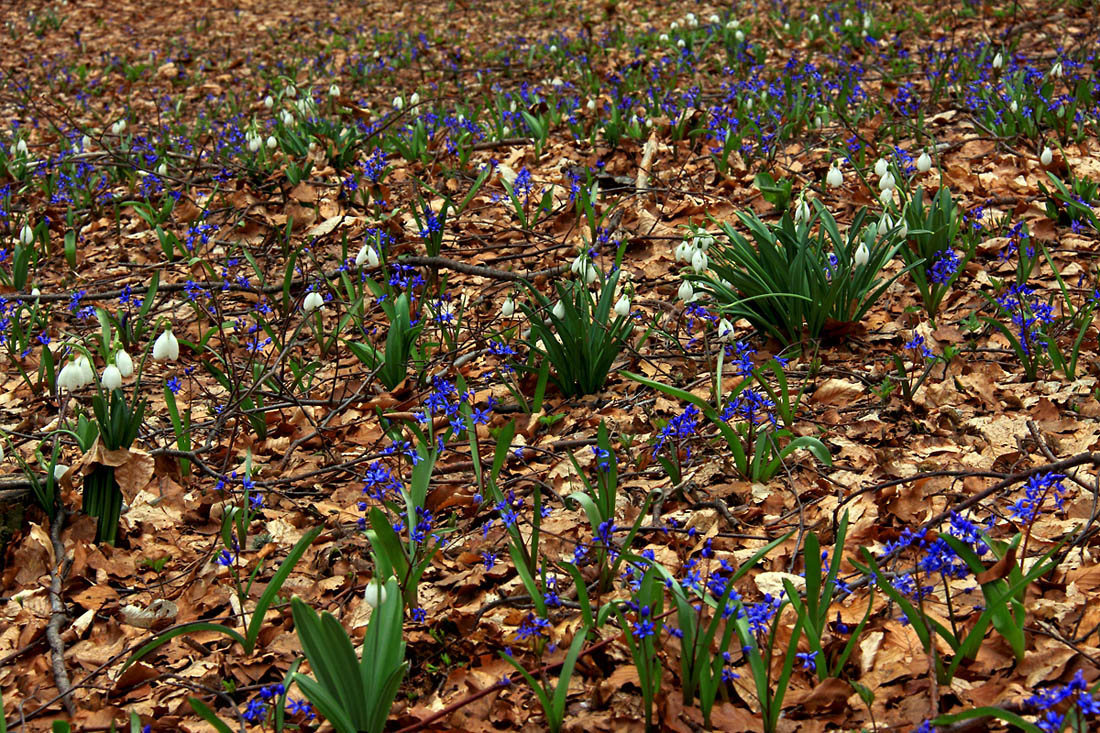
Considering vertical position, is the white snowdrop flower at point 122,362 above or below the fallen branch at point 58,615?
above

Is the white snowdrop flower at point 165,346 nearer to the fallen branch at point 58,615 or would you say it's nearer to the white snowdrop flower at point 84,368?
the white snowdrop flower at point 84,368

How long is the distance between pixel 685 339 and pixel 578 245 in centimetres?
104

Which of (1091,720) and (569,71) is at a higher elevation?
(569,71)

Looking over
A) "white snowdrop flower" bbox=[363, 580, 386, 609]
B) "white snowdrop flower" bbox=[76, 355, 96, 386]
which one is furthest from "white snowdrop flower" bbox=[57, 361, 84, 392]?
"white snowdrop flower" bbox=[363, 580, 386, 609]

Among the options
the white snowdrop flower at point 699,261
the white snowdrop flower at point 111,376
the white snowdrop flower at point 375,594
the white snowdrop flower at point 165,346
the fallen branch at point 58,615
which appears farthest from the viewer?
the white snowdrop flower at point 699,261

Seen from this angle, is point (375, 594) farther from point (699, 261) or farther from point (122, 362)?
point (699, 261)

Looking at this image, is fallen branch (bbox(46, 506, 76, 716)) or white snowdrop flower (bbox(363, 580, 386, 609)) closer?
white snowdrop flower (bbox(363, 580, 386, 609))

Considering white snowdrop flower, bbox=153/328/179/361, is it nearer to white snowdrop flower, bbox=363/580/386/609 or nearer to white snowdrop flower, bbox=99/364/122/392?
white snowdrop flower, bbox=99/364/122/392

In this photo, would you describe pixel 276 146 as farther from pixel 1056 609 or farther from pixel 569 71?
pixel 1056 609

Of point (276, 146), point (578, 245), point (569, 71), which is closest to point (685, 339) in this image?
point (578, 245)

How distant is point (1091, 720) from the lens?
164 centimetres

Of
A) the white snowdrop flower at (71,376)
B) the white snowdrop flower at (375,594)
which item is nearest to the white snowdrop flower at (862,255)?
the white snowdrop flower at (375,594)

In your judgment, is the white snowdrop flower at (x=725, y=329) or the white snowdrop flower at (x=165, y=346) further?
the white snowdrop flower at (x=725, y=329)

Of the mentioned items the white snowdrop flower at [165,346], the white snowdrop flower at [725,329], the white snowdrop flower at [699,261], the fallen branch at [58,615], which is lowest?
the fallen branch at [58,615]
